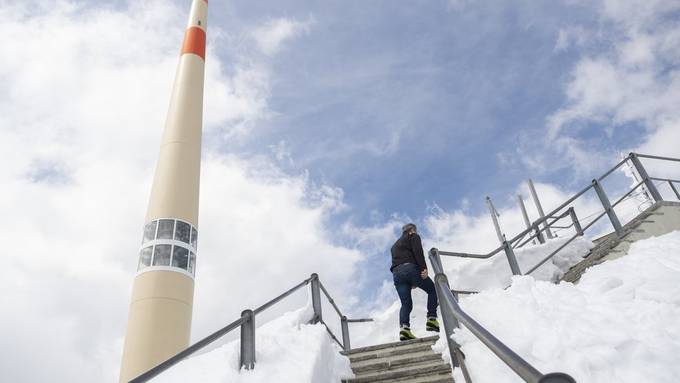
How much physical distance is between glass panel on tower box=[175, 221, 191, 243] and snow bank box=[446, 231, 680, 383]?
5559mm

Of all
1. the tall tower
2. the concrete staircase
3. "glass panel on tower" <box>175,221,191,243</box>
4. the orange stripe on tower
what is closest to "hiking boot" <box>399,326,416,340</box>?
the concrete staircase

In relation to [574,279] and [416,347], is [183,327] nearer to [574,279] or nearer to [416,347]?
[416,347]

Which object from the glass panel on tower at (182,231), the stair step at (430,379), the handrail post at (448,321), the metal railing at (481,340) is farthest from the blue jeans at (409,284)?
the glass panel on tower at (182,231)

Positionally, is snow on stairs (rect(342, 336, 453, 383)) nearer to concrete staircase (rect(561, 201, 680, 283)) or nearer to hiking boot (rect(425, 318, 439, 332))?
hiking boot (rect(425, 318, 439, 332))

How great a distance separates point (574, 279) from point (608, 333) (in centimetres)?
415

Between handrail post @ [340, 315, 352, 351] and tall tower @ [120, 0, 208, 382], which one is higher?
tall tower @ [120, 0, 208, 382]

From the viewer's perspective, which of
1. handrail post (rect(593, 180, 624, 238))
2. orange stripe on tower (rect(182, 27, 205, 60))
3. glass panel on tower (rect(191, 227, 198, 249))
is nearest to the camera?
handrail post (rect(593, 180, 624, 238))

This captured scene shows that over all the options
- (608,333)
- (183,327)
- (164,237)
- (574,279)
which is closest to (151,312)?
(183,327)

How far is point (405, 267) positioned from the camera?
5758 millimetres

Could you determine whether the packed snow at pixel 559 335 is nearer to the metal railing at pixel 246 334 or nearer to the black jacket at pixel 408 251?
the metal railing at pixel 246 334

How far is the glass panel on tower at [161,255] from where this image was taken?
26.0 ft

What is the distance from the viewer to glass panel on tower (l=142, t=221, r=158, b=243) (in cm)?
830

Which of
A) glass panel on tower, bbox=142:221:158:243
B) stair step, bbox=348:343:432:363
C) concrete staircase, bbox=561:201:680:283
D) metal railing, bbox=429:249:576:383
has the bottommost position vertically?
metal railing, bbox=429:249:576:383

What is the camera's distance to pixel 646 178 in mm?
7973
